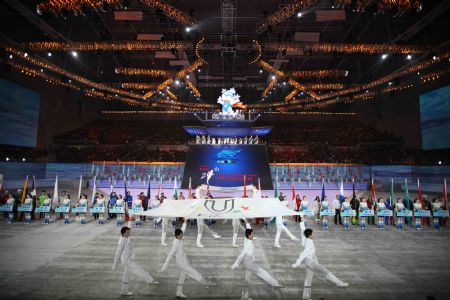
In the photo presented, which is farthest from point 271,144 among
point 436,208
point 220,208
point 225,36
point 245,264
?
point 245,264

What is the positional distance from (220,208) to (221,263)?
1.71 meters

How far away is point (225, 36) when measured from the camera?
2069 centimetres

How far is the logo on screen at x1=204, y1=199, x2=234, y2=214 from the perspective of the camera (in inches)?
311

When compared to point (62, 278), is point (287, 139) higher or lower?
higher

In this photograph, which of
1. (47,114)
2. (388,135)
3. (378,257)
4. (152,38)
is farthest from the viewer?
(388,135)

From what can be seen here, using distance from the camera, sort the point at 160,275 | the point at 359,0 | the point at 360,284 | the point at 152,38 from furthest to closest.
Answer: the point at 152,38 → the point at 359,0 → the point at 160,275 → the point at 360,284

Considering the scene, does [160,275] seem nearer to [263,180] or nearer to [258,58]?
[263,180]

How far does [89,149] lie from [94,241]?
25911 mm

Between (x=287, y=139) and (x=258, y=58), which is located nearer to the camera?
(x=258, y=58)

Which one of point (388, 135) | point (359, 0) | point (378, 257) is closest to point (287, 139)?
point (388, 135)

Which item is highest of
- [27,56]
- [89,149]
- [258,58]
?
[258,58]

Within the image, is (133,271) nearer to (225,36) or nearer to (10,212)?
(10,212)

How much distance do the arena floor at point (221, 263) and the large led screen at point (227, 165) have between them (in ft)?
24.9

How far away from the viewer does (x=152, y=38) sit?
18188mm
